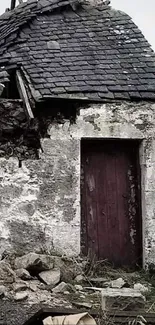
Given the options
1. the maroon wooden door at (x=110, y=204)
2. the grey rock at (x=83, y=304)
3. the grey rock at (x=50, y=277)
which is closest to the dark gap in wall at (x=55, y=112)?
the maroon wooden door at (x=110, y=204)

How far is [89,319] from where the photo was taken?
14.9 feet

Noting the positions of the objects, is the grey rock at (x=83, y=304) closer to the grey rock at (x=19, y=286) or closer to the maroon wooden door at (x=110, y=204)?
the grey rock at (x=19, y=286)

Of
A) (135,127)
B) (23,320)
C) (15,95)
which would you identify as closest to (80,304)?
(23,320)

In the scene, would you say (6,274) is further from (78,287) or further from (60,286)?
(78,287)

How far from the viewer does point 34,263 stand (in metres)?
6.75

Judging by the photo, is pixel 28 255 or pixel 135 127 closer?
pixel 28 255

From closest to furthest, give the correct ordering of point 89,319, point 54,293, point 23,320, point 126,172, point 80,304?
1. point 89,319
2. point 23,320
3. point 80,304
4. point 54,293
5. point 126,172

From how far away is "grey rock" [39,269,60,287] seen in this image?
21.6ft

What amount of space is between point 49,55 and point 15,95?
0.90m

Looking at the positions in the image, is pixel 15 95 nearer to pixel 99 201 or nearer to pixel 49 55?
pixel 49 55

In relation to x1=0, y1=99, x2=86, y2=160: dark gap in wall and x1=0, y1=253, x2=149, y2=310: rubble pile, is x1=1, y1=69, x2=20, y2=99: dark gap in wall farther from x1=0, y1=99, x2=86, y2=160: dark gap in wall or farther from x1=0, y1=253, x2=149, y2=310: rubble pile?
x1=0, y1=253, x2=149, y2=310: rubble pile

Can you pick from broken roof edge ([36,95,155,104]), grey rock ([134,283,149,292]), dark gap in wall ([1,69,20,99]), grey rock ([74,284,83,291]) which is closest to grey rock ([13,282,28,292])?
grey rock ([74,284,83,291])

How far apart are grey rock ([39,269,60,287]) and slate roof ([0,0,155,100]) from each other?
2605mm

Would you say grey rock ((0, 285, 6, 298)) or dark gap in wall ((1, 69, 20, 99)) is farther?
dark gap in wall ((1, 69, 20, 99))
